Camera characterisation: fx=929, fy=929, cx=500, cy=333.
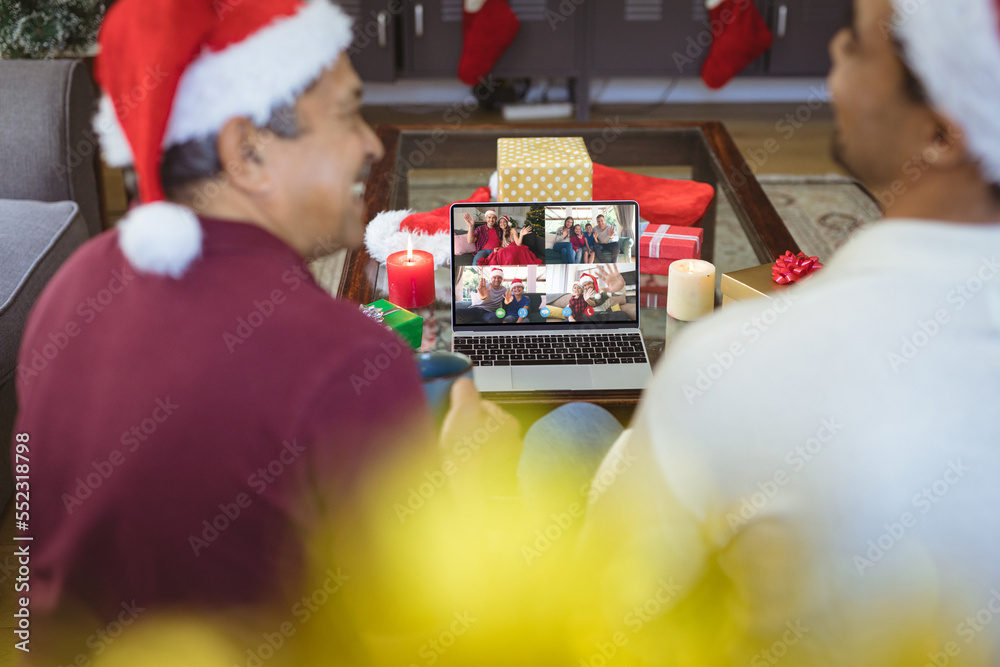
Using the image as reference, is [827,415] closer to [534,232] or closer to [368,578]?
[368,578]

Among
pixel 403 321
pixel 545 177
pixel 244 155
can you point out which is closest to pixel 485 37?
pixel 545 177

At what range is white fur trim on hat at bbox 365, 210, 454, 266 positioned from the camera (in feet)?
5.58

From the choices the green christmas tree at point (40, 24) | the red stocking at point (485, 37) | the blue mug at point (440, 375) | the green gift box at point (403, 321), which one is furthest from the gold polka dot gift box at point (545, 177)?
the red stocking at point (485, 37)

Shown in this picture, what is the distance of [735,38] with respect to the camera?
3771mm

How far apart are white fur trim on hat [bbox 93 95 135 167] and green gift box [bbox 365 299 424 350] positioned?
629mm

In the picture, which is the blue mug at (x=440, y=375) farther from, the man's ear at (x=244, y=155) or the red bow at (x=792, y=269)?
the red bow at (x=792, y=269)

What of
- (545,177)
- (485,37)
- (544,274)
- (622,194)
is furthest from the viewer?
(485,37)

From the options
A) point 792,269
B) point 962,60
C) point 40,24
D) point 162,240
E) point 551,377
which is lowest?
point 551,377

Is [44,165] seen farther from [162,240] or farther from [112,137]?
[162,240]

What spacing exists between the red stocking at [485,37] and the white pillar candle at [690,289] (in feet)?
8.08

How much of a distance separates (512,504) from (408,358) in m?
0.55

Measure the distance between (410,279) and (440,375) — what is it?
62 centimetres

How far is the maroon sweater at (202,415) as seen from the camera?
0.68m

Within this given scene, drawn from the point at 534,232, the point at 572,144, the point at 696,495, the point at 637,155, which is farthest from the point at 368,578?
the point at 637,155
